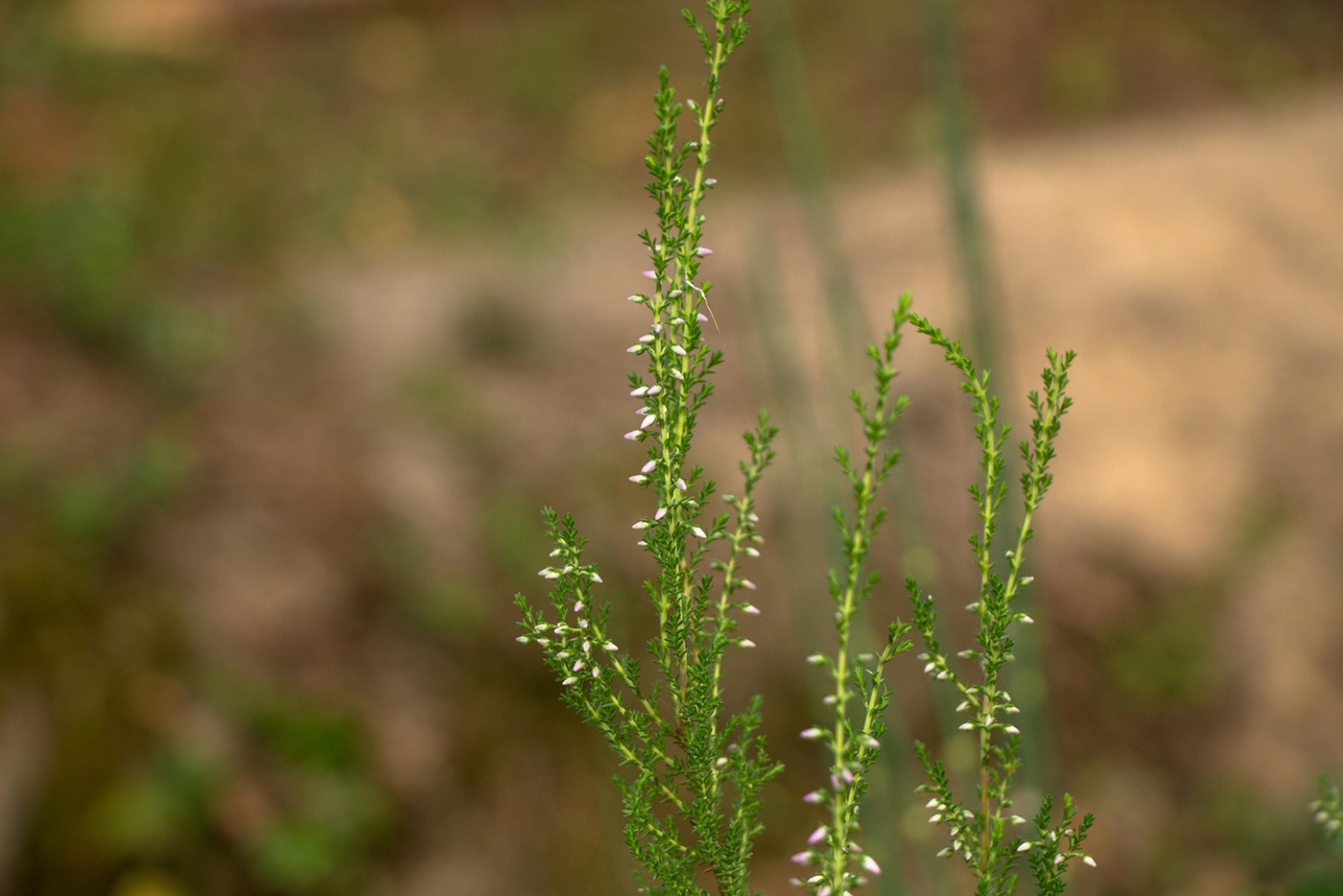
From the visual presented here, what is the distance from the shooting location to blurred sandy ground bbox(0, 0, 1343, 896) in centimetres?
201

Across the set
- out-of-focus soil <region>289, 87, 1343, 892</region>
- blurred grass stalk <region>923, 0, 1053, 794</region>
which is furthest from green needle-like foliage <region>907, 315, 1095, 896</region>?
out-of-focus soil <region>289, 87, 1343, 892</region>

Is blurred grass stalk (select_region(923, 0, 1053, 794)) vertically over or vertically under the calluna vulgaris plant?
over

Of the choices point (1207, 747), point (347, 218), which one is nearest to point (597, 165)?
point (347, 218)

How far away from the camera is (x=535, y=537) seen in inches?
101

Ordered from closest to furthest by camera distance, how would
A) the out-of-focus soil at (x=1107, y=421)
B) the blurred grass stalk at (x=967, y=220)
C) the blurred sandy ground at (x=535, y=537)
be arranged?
the blurred grass stalk at (x=967, y=220) < the blurred sandy ground at (x=535, y=537) < the out-of-focus soil at (x=1107, y=421)

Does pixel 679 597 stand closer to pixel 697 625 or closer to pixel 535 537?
pixel 697 625

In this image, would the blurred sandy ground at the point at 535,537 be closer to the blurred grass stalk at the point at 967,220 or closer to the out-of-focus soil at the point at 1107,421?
the out-of-focus soil at the point at 1107,421

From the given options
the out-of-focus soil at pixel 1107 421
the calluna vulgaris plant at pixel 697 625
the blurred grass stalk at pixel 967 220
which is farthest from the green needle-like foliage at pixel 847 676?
the out-of-focus soil at pixel 1107 421

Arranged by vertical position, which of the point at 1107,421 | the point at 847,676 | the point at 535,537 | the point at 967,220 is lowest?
the point at 847,676

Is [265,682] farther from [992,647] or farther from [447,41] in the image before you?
[447,41]

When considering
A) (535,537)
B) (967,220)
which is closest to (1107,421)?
(535,537)

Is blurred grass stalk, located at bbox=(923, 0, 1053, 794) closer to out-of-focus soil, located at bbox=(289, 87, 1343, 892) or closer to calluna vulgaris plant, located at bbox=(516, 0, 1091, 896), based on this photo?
calluna vulgaris plant, located at bbox=(516, 0, 1091, 896)

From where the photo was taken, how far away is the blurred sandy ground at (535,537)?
201 centimetres

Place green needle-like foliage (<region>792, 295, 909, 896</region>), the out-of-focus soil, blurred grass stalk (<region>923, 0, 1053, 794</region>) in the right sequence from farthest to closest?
the out-of-focus soil → blurred grass stalk (<region>923, 0, 1053, 794</region>) → green needle-like foliage (<region>792, 295, 909, 896</region>)
